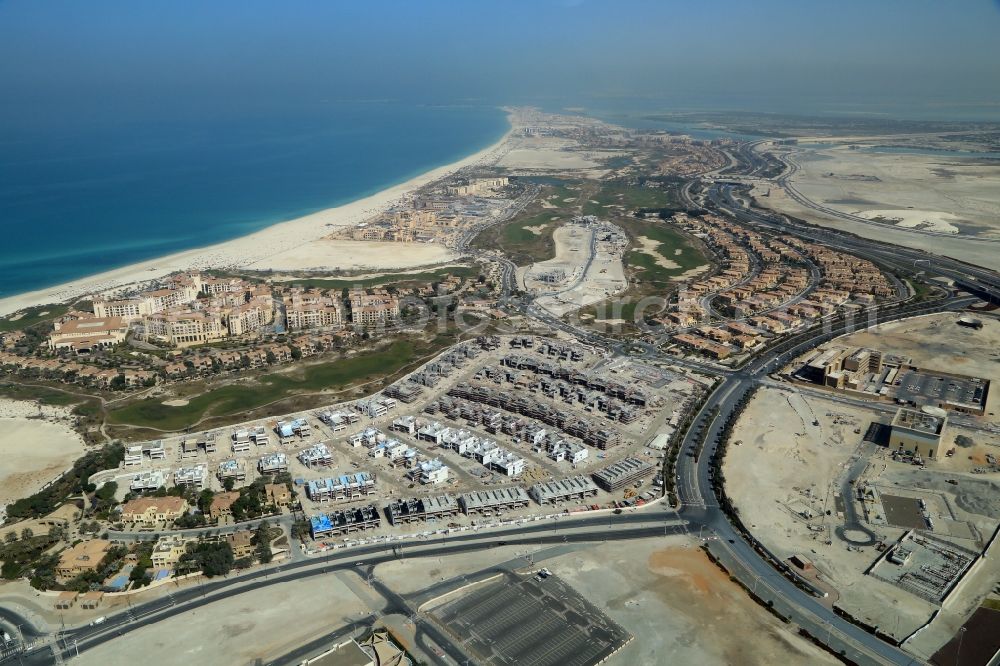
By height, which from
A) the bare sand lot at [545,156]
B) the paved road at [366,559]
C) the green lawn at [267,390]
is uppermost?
the bare sand lot at [545,156]

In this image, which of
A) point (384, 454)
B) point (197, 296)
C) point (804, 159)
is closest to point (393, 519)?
point (384, 454)

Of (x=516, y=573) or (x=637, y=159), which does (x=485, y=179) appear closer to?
(x=637, y=159)

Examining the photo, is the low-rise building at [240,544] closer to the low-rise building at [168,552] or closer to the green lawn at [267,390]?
the low-rise building at [168,552]

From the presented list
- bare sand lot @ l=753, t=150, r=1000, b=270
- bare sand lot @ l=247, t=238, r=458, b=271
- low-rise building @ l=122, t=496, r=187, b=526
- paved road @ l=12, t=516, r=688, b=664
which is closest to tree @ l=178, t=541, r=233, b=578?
paved road @ l=12, t=516, r=688, b=664

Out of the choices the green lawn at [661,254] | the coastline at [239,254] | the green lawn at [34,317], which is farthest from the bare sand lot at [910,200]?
the green lawn at [34,317]

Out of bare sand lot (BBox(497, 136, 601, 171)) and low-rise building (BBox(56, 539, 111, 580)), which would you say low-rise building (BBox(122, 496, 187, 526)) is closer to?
low-rise building (BBox(56, 539, 111, 580))
